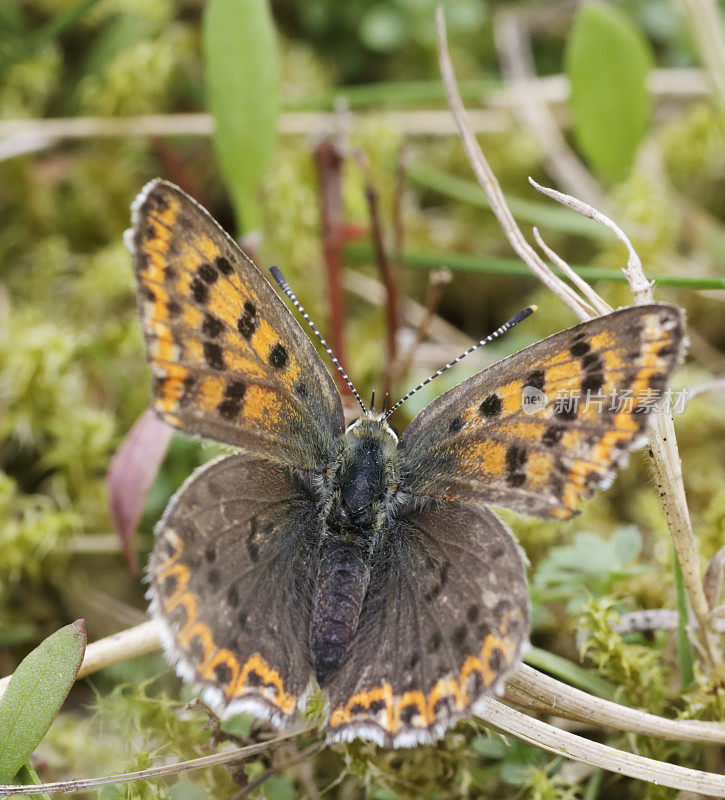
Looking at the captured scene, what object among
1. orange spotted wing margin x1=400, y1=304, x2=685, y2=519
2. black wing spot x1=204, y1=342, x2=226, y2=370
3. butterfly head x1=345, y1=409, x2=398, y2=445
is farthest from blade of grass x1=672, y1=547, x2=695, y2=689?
black wing spot x1=204, y1=342, x2=226, y2=370

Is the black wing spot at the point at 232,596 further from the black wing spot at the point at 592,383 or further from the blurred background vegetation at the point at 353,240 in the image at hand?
the black wing spot at the point at 592,383

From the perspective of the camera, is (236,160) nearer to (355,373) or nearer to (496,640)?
(355,373)

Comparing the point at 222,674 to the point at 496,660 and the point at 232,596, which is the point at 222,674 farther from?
the point at 496,660

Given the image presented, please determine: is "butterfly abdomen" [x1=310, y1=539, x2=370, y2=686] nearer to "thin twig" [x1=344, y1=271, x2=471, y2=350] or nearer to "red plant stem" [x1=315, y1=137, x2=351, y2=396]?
"red plant stem" [x1=315, y1=137, x2=351, y2=396]

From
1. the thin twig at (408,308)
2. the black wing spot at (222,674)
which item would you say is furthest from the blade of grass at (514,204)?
the black wing spot at (222,674)

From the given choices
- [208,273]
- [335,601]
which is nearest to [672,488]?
[335,601]

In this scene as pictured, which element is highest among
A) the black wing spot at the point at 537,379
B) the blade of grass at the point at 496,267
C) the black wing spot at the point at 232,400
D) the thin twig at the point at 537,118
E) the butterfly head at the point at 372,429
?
the thin twig at the point at 537,118
